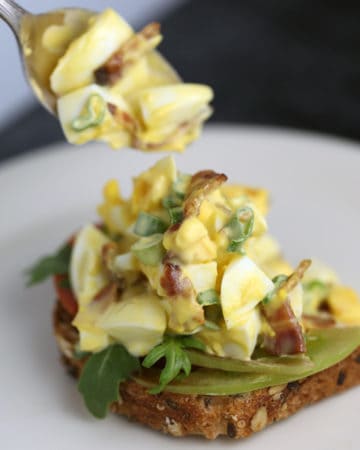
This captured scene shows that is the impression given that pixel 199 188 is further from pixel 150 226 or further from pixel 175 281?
pixel 175 281

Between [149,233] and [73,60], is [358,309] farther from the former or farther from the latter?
[73,60]

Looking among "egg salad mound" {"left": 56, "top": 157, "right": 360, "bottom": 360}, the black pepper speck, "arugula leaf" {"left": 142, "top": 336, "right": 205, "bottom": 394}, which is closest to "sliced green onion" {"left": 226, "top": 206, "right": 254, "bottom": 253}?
"egg salad mound" {"left": 56, "top": 157, "right": 360, "bottom": 360}

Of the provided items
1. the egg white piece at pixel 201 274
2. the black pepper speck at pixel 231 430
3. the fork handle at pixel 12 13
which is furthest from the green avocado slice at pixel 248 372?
the fork handle at pixel 12 13

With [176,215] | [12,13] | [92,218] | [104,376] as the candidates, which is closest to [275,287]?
[176,215]

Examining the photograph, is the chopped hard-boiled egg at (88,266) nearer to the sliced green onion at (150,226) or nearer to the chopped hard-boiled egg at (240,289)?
the sliced green onion at (150,226)

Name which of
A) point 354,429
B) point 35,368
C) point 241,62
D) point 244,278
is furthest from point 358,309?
point 241,62

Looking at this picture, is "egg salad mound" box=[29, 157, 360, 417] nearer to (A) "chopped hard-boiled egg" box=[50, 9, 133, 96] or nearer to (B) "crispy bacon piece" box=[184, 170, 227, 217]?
(B) "crispy bacon piece" box=[184, 170, 227, 217]

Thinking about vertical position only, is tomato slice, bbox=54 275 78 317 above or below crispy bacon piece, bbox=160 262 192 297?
below
